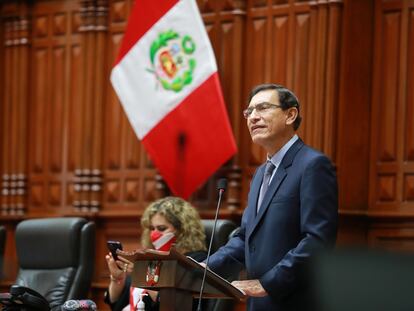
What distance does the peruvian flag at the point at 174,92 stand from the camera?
17.4 ft

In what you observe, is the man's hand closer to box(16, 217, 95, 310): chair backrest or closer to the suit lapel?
the suit lapel

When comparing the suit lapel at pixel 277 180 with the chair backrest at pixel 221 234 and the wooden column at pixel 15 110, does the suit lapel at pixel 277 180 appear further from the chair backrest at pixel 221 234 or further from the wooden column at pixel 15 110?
the wooden column at pixel 15 110

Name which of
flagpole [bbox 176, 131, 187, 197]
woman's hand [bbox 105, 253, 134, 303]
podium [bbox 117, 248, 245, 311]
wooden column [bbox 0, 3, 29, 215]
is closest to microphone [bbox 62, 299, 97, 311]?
woman's hand [bbox 105, 253, 134, 303]

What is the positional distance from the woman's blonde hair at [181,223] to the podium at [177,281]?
1.08m

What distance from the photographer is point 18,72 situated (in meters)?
6.66

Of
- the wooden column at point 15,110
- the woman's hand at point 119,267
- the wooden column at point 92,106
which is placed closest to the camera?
the woman's hand at point 119,267

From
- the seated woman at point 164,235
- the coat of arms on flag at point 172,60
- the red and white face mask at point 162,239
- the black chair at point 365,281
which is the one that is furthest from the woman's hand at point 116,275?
the black chair at point 365,281

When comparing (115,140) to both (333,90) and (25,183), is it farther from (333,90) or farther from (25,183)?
(333,90)

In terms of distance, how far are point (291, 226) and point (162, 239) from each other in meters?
1.25

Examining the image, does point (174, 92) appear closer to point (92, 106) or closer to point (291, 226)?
point (92, 106)

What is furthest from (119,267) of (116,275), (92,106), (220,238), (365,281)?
(365,281)

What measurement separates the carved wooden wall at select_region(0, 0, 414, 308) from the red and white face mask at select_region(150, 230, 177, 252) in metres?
1.17

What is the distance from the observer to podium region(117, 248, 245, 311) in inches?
102

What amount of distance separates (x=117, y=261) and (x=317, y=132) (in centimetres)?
198
